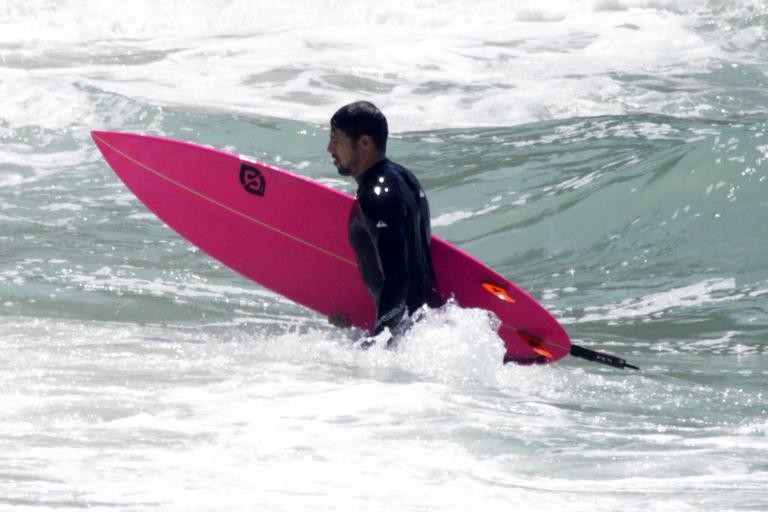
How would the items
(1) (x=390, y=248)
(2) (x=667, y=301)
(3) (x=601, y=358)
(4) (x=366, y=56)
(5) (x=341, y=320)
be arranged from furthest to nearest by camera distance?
(4) (x=366, y=56)
(2) (x=667, y=301)
(5) (x=341, y=320)
(3) (x=601, y=358)
(1) (x=390, y=248)

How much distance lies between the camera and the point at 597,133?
11570mm

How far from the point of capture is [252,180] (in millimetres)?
6059

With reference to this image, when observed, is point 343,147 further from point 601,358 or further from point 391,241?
point 601,358

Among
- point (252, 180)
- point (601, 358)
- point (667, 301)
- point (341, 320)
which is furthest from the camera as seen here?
point (667, 301)

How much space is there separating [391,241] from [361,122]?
473 mm

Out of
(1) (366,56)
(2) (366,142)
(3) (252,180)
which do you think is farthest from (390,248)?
(1) (366,56)

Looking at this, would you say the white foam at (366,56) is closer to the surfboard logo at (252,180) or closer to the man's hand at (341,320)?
the surfboard logo at (252,180)

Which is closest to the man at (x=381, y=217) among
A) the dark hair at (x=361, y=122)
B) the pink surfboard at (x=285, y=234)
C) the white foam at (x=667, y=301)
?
the dark hair at (x=361, y=122)

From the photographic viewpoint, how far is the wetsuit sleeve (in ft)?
16.7

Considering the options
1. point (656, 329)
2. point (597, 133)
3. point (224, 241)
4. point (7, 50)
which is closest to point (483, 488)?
point (224, 241)

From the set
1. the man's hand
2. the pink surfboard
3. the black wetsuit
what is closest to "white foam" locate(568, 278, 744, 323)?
the pink surfboard

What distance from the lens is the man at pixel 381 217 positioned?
201 inches

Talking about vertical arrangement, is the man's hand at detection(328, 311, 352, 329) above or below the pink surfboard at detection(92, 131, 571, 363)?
below

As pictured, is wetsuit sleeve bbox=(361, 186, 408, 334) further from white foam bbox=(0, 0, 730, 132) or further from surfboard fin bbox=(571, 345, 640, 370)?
white foam bbox=(0, 0, 730, 132)
